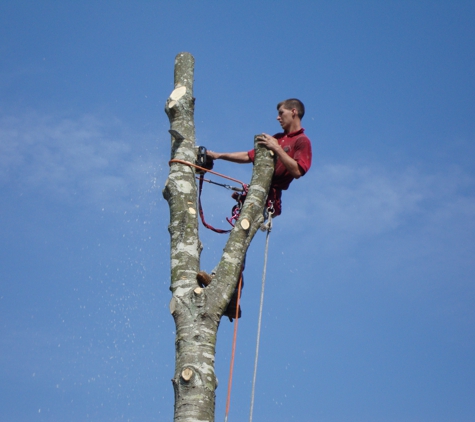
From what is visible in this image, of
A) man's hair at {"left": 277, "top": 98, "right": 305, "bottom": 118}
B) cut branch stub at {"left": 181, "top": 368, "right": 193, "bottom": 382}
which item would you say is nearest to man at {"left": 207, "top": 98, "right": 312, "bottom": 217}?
man's hair at {"left": 277, "top": 98, "right": 305, "bottom": 118}

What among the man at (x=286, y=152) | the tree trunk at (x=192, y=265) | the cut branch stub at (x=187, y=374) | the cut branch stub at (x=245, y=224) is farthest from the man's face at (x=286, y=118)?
the cut branch stub at (x=187, y=374)

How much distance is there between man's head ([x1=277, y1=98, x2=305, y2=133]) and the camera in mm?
5895

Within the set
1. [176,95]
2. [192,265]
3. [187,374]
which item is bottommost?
[187,374]

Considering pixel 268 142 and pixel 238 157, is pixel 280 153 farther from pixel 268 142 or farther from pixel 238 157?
pixel 238 157

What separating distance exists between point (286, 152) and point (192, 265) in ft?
5.03

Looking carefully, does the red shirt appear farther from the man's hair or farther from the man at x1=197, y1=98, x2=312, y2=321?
the man's hair

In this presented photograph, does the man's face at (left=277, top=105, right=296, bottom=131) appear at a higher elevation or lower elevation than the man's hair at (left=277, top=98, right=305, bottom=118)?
lower

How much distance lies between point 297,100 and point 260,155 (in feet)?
3.74

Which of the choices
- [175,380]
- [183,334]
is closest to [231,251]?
[183,334]

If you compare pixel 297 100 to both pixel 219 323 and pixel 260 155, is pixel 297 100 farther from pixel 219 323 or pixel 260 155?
pixel 219 323

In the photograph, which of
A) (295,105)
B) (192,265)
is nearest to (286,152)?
(295,105)

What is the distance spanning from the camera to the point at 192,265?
178 inches

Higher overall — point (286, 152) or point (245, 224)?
point (286, 152)

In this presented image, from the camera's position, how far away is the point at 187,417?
379 cm
